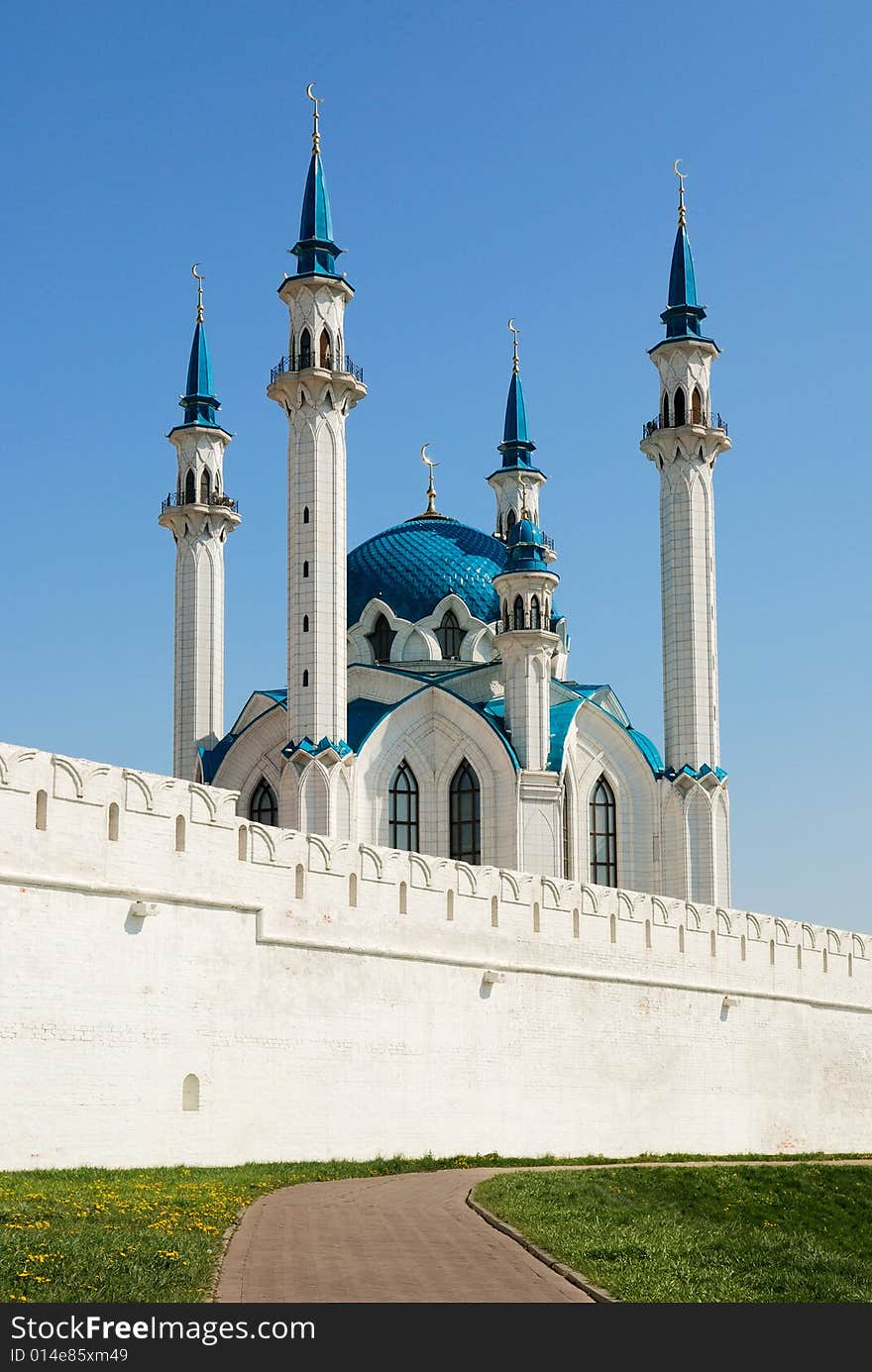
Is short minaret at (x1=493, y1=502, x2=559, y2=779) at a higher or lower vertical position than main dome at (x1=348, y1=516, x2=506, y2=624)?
lower

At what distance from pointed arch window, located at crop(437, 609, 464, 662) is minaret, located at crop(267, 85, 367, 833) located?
308 inches

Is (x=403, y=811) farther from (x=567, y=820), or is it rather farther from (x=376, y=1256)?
(x=376, y=1256)

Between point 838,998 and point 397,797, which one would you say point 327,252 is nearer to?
point 397,797

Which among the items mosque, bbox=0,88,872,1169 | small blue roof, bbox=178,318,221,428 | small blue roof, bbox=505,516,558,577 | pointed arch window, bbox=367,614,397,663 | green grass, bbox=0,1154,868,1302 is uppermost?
small blue roof, bbox=178,318,221,428

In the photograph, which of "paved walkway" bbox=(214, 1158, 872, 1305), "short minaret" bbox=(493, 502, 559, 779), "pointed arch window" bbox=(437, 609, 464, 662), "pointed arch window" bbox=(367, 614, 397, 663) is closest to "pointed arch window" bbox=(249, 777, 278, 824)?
"pointed arch window" bbox=(367, 614, 397, 663)

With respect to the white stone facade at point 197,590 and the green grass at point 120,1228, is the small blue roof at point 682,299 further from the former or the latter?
the green grass at point 120,1228

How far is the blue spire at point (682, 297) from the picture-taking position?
41094 millimetres

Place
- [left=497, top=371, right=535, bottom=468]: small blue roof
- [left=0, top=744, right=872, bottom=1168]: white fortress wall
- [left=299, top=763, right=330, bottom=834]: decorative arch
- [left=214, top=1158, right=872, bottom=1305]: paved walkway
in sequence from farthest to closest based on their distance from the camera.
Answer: [left=497, top=371, right=535, bottom=468]: small blue roof → [left=299, top=763, right=330, bottom=834]: decorative arch → [left=0, top=744, right=872, bottom=1168]: white fortress wall → [left=214, top=1158, right=872, bottom=1305]: paved walkway

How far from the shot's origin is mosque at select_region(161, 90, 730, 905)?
35844mm

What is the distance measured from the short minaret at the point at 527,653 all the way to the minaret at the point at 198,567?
6565mm

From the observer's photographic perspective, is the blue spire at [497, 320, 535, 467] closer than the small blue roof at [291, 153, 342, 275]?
No

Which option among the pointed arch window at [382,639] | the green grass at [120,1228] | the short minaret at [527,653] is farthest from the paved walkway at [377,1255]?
the pointed arch window at [382,639]

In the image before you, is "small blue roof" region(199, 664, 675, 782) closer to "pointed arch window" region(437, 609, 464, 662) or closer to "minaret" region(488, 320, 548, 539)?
"pointed arch window" region(437, 609, 464, 662)

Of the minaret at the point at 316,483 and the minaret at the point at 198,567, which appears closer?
the minaret at the point at 316,483
